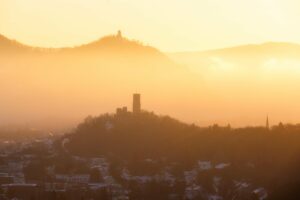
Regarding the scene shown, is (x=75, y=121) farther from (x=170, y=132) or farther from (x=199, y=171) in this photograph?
(x=199, y=171)

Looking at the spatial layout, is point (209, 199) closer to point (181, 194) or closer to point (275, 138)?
point (181, 194)

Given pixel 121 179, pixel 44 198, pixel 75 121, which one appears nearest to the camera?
pixel 44 198

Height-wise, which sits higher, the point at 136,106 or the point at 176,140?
the point at 136,106

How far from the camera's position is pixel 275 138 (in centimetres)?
13350

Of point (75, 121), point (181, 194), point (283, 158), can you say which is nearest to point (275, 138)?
point (283, 158)

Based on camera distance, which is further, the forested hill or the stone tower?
the stone tower

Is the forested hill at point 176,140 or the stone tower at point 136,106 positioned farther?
the stone tower at point 136,106

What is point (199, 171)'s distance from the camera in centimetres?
12775

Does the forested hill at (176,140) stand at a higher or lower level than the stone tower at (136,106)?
lower

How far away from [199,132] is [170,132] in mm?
2385

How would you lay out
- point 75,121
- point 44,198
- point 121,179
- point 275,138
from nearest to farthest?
point 44,198
point 121,179
point 275,138
point 75,121

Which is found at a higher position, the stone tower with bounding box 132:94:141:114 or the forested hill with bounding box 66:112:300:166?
the stone tower with bounding box 132:94:141:114

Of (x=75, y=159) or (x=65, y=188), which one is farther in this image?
(x=75, y=159)

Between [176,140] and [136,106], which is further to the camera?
[136,106]
